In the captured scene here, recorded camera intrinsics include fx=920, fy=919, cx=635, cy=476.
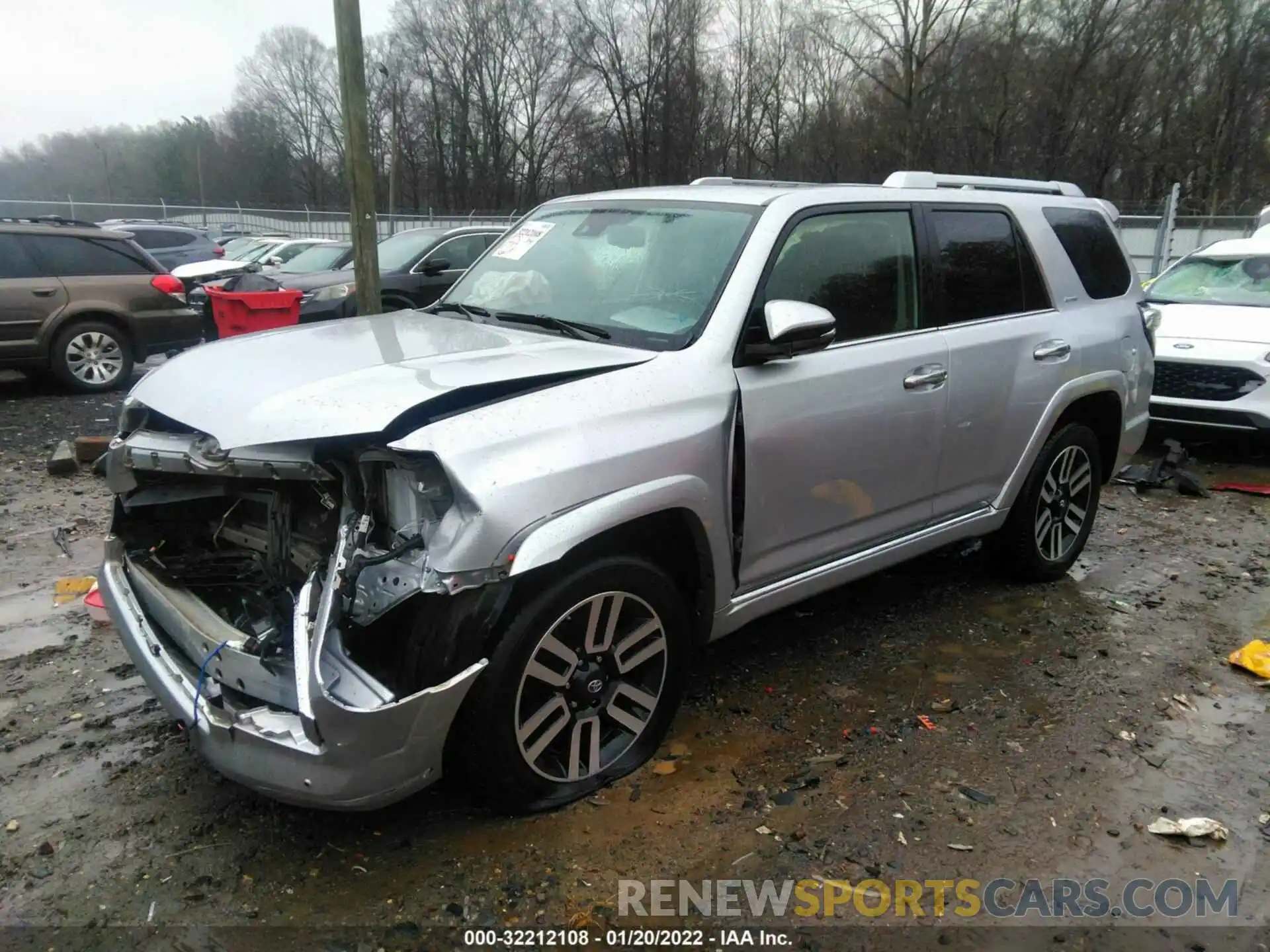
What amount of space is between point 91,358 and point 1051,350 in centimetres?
902

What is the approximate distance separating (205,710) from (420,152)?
190 ft

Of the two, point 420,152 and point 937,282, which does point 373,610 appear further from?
point 420,152

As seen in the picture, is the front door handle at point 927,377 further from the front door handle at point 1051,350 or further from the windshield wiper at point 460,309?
the windshield wiper at point 460,309

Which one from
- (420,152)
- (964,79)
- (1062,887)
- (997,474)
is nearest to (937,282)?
(997,474)

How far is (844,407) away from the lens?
11.1 ft

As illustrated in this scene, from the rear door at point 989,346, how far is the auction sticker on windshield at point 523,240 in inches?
65.7

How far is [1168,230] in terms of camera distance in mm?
17938

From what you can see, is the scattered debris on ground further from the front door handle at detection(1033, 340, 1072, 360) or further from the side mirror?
the front door handle at detection(1033, 340, 1072, 360)

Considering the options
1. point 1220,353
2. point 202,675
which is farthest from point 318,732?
point 1220,353

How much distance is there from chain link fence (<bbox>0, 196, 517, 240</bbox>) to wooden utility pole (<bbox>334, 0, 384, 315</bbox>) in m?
22.3

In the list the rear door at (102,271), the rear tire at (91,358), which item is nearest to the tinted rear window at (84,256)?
the rear door at (102,271)

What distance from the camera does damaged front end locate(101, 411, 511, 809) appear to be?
2311mm

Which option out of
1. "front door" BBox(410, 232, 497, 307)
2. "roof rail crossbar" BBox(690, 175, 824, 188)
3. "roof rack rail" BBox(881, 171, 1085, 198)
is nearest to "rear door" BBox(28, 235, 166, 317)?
"front door" BBox(410, 232, 497, 307)

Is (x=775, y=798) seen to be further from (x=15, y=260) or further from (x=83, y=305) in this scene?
(x=15, y=260)
